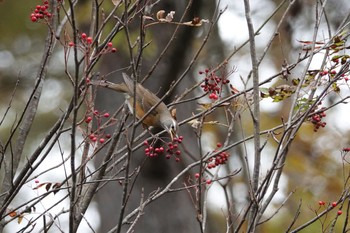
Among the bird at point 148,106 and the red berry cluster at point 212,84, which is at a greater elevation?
the bird at point 148,106

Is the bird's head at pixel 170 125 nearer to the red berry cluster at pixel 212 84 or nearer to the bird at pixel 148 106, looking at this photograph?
the bird at pixel 148 106

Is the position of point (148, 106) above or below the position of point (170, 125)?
above

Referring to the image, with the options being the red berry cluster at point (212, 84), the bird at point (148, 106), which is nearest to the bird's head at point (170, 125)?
the bird at point (148, 106)

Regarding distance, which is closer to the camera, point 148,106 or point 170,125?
point 170,125

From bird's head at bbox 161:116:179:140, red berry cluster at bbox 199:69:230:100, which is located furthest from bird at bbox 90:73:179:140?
red berry cluster at bbox 199:69:230:100

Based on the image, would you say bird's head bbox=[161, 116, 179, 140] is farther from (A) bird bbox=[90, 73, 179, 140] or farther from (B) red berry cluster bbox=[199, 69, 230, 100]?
(B) red berry cluster bbox=[199, 69, 230, 100]

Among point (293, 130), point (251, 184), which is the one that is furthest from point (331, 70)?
point (251, 184)

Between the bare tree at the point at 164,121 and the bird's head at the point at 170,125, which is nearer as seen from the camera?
the bare tree at the point at 164,121

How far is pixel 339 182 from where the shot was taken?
7.48 m

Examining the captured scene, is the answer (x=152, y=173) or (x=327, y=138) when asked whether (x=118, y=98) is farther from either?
(x=327, y=138)

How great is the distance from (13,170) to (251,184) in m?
0.97

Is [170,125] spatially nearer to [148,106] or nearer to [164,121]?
[164,121]

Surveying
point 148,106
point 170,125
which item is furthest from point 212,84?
point 148,106

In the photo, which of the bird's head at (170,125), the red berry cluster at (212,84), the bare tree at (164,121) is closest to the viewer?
the bare tree at (164,121)
